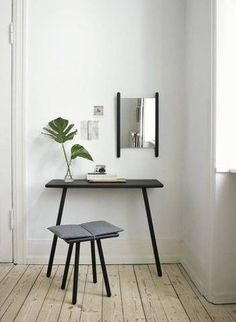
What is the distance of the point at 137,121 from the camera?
2643 mm

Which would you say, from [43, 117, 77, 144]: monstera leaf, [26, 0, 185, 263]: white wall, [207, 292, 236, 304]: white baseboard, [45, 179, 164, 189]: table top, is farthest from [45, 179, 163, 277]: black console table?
[207, 292, 236, 304]: white baseboard

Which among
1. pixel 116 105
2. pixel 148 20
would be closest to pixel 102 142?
pixel 116 105

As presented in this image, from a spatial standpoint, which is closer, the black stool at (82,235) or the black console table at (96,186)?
the black stool at (82,235)

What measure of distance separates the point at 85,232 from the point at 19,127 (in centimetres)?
111

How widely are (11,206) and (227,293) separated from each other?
1.77m

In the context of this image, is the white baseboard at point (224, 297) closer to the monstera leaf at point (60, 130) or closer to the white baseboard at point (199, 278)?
the white baseboard at point (199, 278)

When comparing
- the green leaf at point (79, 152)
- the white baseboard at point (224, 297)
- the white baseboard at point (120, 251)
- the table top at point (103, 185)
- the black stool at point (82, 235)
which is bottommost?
the white baseboard at point (224, 297)

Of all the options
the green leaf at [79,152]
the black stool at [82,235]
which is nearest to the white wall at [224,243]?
the black stool at [82,235]

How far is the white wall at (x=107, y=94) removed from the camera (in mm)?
2611

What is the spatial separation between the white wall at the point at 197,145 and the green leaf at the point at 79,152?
821 mm

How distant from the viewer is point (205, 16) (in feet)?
7.06

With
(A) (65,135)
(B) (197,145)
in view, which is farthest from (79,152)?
(B) (197,145)

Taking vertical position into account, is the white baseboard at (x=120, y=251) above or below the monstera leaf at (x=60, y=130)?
below

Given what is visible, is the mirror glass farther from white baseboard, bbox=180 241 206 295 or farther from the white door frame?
white baseboard, bbox=180 241 206 295
